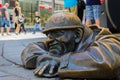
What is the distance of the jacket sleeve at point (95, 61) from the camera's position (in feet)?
10.2

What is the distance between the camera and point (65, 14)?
3.55 meters

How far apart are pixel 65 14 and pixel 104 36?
1.31ft

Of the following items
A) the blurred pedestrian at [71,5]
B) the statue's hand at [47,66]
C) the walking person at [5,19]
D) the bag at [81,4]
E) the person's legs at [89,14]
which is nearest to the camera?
the statue's hand at [47,66]

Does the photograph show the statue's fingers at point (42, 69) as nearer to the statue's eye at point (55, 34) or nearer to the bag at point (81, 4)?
the statue's eye at point (55, 34)

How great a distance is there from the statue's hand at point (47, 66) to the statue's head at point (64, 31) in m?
0.10

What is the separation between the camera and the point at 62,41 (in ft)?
11.3

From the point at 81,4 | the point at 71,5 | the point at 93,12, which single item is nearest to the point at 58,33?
the point at 93,12

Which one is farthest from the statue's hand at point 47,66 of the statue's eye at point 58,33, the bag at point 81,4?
the bag at point 81,4

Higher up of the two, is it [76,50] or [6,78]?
[76,50]

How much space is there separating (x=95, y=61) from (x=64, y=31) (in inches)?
18.9

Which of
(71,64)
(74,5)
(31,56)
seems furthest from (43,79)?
(74,5)

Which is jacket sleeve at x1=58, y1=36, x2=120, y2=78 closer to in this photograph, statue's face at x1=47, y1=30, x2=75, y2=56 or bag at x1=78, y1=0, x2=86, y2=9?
statue's face at x1=47, y1=30, x2=75, y2=56

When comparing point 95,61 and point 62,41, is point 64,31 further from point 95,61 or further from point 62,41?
point 95,61

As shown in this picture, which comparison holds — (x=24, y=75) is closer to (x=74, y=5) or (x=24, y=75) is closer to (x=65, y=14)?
(x=65, y=14)
